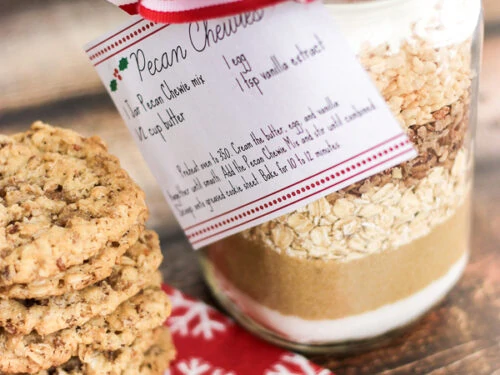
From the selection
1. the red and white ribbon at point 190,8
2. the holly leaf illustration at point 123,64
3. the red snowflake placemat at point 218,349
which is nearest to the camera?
the red and white ribbon at point 190,8

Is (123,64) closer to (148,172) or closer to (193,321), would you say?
(193,321)

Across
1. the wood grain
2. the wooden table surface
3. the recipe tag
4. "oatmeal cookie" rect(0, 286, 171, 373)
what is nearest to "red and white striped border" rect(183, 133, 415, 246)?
the recipe tag

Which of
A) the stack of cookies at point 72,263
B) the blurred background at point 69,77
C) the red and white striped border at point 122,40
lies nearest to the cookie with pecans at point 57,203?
the stack of cookies at point 72,263

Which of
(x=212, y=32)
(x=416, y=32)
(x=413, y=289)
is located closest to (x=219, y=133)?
(x=212, y=32)

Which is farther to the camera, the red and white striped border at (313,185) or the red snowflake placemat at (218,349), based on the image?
the red snowflake placemat at (218,349)

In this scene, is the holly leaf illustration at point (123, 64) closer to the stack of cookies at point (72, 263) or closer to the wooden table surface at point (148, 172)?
the stack of cookies at point (72, 263)

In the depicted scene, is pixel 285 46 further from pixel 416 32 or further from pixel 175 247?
pixel 175 247
